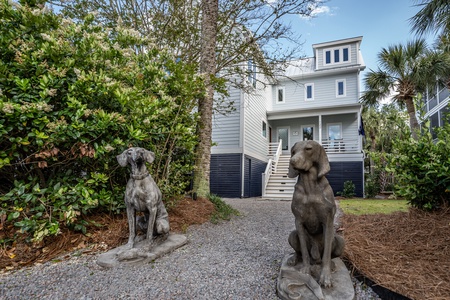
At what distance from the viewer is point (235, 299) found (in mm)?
2023

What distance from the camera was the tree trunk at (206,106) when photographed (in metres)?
5.70

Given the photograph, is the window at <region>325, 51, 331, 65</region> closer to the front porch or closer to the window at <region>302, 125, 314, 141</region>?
the window at <region>302, 125, 314, 141</region>

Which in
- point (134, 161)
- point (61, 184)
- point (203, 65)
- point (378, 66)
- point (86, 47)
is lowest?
point (61, 184)

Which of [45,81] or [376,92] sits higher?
[376,92]

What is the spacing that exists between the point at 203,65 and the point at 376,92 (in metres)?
10.5

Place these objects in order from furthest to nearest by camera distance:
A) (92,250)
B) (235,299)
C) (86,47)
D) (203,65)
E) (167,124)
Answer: (203,65) → (167,124) → (86,47) → (92,250) → (235,299)

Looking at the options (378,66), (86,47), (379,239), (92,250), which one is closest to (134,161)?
(92,250)

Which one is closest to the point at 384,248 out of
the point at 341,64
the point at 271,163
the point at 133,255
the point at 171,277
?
the point at 171,277

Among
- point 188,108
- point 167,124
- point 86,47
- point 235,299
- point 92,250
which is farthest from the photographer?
point 188,108

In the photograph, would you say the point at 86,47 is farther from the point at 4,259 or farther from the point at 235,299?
the point at 235,299

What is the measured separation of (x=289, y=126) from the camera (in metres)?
16.0

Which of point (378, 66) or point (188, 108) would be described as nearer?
point (188, 108)

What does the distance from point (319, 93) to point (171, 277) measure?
49.6 feet

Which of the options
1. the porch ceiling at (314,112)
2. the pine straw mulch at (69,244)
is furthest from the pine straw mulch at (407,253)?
the porch ceiling at (314,112)
